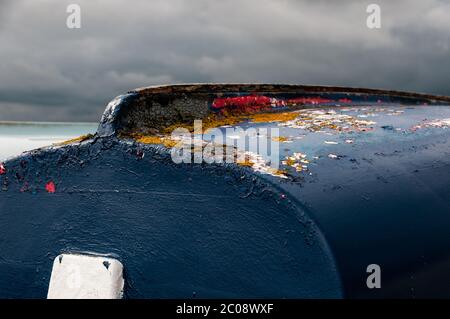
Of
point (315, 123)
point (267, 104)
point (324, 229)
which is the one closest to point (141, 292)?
point (324, 229)

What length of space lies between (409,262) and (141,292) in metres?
1.36

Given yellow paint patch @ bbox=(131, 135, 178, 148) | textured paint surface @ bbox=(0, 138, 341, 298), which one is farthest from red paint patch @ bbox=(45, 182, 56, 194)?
yellow paint patch @ bbox=(131, 135, 178, 148)

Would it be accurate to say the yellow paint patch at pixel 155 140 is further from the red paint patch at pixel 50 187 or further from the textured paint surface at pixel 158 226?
the red paint patch at pixel 50 187

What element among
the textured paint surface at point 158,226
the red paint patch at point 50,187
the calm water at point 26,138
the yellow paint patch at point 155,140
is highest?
the calm water at point 26,138

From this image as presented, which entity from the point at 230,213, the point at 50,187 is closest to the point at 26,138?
the point at 50,187

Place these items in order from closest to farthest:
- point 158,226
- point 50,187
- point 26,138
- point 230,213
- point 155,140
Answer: point 230,213
point 158,226
point 155,140
point 50,187
point 26,138

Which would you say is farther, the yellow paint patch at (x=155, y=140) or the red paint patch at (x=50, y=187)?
the red paint patch at (x=50, y=187)

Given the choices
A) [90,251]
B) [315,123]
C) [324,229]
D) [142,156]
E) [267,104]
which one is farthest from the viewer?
[267,104]

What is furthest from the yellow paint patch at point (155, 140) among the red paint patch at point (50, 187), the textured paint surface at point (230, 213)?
the red paint patch at point (50, 187)

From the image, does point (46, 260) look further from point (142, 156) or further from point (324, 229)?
point (324, 229)

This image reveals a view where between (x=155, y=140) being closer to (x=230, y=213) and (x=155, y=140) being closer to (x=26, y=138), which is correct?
(x=230, y=213)

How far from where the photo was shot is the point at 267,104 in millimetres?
4156

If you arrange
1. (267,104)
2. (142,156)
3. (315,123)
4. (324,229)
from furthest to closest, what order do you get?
(267,104) < (315,123) < (142,156) < (324,229)

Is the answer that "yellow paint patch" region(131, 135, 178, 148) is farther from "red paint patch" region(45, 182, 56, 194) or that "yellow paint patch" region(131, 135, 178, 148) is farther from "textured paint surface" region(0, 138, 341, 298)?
"red paint patch" region(45, 182, 56, 194)
